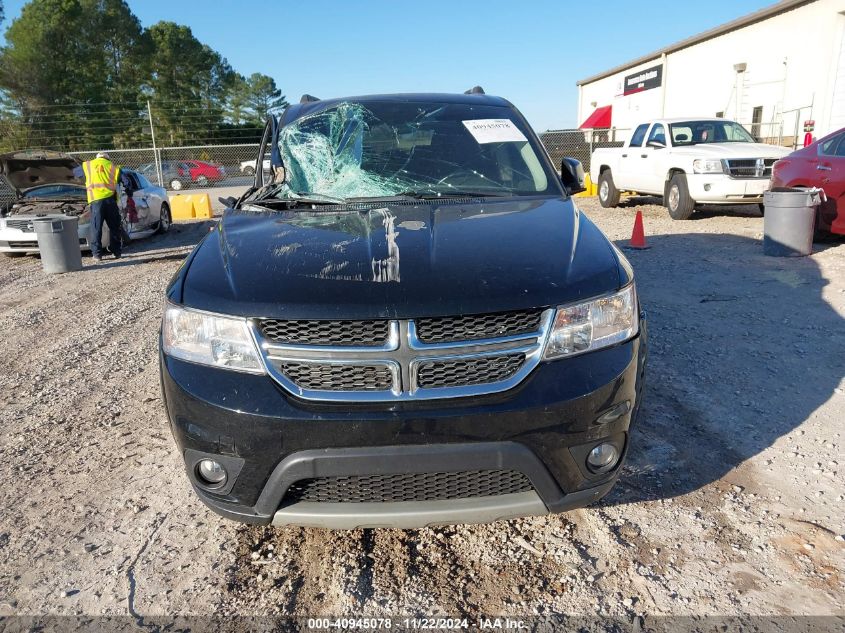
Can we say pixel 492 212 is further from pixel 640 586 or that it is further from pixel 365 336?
pixel 640 586

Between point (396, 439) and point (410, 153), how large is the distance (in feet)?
6.43

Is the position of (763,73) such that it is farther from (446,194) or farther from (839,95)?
(446,194)

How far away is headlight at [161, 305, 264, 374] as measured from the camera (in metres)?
2.11

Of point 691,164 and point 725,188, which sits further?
point 691,164

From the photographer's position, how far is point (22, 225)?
32.8 feet

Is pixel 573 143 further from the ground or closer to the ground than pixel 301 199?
further from the ground

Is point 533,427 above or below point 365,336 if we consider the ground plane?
below

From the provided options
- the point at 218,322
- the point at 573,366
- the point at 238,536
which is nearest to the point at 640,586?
the point at 573,366

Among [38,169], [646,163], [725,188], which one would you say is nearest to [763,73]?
[646,163]

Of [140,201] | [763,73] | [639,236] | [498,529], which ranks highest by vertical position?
[763,73]

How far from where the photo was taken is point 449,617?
215 centimetres

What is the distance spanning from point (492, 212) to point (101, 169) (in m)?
8.92

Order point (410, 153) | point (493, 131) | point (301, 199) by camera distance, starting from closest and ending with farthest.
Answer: point (301, 199), point (410, 153), point (493, 131)

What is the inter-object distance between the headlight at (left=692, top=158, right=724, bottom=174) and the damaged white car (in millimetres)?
9629
